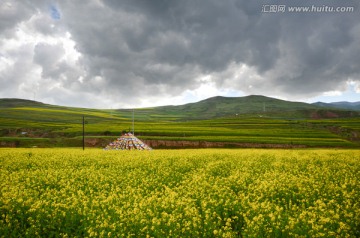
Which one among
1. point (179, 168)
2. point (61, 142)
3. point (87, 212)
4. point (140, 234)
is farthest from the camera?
point (61, 142)

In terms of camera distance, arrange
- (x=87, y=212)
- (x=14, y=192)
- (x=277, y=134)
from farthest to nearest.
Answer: (x=277, y=134) → (x=14, y=192) → (x=87, y=212)

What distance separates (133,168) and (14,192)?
9820 millimetres

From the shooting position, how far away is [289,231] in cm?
893

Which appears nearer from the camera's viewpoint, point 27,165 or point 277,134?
point 27,165

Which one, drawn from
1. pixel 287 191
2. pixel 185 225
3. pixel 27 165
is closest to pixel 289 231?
pixel 185 225

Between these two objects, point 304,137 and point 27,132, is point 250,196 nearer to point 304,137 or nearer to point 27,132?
point 304,137

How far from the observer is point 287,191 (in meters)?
14.0

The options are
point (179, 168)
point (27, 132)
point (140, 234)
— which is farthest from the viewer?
point (27, 132)

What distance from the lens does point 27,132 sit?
91875mm

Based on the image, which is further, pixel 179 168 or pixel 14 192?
pixel 179 168

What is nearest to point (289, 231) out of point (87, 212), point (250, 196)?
point (250, 196)

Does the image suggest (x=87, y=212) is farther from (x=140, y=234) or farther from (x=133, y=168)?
(x=133, y=168)

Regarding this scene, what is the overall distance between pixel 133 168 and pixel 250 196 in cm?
1118

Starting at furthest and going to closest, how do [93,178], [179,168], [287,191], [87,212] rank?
[179,168] → [93,178] → [287,191] → [87,212]
